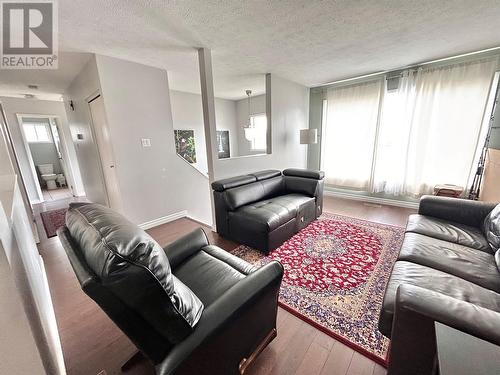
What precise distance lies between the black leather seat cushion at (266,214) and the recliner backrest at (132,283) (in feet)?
4.84

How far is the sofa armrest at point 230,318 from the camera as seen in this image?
0.75 m

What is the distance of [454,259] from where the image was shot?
1439 mm

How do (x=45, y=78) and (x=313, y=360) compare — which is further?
(x=45, y=78)

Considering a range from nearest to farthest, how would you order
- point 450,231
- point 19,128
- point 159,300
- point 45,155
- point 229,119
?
point 159,300 → point 450,231 → point 19,128 → point 229,119 → point 45,155

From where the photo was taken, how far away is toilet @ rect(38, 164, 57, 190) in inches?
242

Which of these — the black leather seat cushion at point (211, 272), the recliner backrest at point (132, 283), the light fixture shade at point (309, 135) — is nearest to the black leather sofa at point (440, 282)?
the black leather seat cushion at point (211, 272)

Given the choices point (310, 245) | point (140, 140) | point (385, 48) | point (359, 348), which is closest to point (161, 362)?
point (359, 348)

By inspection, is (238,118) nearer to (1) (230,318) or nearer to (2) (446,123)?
(2) (446,123)

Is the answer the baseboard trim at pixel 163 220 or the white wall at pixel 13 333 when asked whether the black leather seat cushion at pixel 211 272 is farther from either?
the baseboard trim at pixel 163 220

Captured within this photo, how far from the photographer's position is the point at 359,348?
1.29 meters

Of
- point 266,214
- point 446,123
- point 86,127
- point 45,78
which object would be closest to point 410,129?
point 446,123

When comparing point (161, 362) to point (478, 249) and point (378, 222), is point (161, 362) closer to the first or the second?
point (478, 249)

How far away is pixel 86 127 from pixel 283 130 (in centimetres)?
361

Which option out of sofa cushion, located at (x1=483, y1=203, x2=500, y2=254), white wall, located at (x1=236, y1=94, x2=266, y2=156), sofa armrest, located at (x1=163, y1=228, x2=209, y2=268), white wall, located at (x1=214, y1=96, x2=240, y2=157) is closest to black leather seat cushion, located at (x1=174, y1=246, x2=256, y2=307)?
sofa armrest, located at (x1=163, y1=228, x2=209, y2=268)
